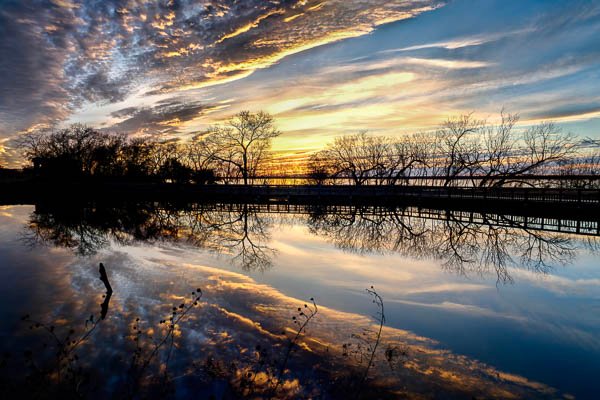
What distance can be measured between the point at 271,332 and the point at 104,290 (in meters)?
4.98

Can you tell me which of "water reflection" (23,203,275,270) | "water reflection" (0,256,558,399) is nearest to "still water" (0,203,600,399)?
"water reflection" (0,256,558,399)

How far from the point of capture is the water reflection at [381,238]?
12.5 m

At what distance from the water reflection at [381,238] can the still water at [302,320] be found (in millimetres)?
194

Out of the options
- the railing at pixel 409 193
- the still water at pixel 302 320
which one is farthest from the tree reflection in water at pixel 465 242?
the railing at pixel 409 193

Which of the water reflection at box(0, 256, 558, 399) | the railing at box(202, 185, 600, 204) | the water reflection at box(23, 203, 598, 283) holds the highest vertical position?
the railing at box(202, 185, 600, 204)

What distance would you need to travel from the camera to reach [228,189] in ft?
158

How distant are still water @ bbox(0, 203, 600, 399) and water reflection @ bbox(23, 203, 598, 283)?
0.19m

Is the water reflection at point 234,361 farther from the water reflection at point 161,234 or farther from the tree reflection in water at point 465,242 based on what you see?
the tree reflection in water at point 465,242

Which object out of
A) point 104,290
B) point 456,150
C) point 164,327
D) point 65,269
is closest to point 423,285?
point 164,327

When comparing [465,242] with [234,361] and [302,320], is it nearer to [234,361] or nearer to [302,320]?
[302,320]

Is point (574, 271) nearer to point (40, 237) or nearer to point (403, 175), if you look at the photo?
point (40, 237)

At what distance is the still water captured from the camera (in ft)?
15.3

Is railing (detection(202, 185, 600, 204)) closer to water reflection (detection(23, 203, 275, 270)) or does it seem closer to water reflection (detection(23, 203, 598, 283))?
water reflection (detection(23, 203, 598, 283))

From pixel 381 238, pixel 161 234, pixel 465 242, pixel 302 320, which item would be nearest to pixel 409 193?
pixel 381 238
